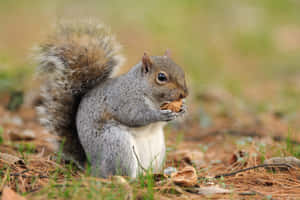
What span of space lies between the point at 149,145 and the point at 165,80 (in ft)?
1.18

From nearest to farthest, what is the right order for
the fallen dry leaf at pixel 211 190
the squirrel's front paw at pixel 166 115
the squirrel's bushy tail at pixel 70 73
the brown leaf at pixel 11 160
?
the fallen dry leaf at pixel 211 190
the brown leaf at pixel 11 160
the squirrel's front paw at pixel 166 115
the squirrel's bushy tail at pixel 70 73

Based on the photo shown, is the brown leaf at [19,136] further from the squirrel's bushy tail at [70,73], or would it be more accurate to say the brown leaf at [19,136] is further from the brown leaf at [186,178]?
the brown leaf at [186,178]

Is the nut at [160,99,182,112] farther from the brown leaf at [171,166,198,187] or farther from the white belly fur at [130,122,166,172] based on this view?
the brown leaf at [171,166,198,187]

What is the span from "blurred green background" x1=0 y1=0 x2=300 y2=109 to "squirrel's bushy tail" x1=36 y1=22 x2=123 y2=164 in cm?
242

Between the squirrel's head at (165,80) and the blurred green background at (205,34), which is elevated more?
the blurred green background at (205,34)

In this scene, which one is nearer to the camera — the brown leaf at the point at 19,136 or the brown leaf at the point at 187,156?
the brown leaf at the point at 187,156

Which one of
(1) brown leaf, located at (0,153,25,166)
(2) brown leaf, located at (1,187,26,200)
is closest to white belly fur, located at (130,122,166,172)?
(1) brown leaf, located at (0,153,25,166)

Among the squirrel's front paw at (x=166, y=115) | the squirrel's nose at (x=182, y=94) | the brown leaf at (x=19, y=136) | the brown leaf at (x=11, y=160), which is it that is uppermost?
the squirrel's nose at (x=182, y=94)

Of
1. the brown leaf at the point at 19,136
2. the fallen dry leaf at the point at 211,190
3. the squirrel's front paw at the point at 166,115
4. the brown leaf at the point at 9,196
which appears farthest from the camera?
the brown leaf at the point at 19,136

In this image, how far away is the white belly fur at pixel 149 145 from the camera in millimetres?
1878

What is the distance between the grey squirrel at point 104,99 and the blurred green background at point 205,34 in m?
2.46

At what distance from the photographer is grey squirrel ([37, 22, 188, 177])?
183cm

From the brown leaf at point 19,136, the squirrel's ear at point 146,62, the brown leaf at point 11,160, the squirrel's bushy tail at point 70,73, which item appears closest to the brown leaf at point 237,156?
the squirrel's ear at point 146,62

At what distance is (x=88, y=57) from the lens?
6.70 feet
